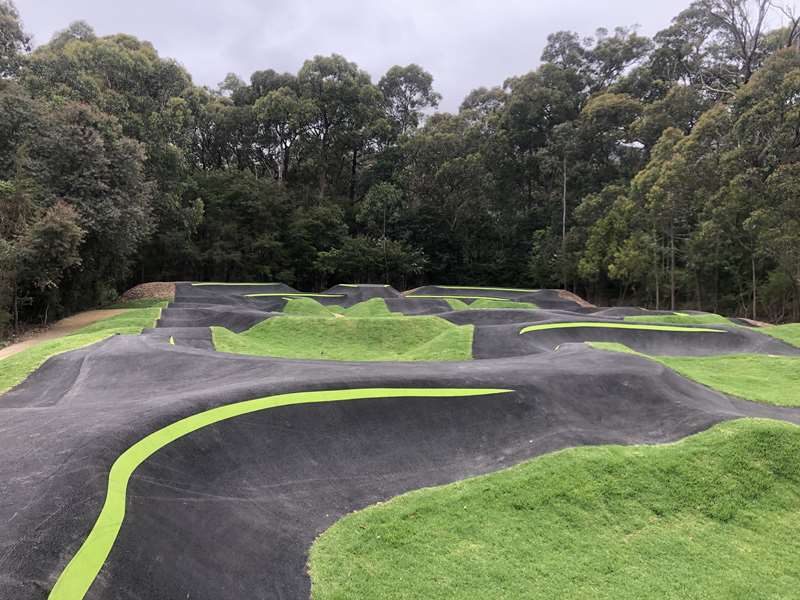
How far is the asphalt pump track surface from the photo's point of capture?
3738 mm

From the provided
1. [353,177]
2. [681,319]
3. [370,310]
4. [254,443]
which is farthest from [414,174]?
[254,443]

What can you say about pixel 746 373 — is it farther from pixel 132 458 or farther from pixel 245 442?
pixel 132 458

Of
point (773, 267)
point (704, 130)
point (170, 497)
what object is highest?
point (704, 130)

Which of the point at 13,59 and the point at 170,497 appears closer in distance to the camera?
the point at 170,497

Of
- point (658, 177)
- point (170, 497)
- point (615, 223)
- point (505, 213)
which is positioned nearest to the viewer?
point (170, 497)

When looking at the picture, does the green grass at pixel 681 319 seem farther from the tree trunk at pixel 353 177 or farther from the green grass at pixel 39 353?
the tree trunk at pixel 353 177

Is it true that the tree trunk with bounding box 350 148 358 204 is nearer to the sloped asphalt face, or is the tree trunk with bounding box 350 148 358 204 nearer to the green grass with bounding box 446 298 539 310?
the green grass with bounding box 446 298 539 310

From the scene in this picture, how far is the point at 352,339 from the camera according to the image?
16172 mm

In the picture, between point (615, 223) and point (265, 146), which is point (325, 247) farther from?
point (615, 223)

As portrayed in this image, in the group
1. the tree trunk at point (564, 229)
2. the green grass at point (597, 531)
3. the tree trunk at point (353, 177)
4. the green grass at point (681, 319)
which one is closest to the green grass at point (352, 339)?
the green grass at point (597, 531)

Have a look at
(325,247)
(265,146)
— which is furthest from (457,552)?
(265,146)

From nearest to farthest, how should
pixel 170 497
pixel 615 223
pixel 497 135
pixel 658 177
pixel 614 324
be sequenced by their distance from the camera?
1. pixel 170 497
2. pixel 614 324
3. pixel 658 177
4. pixel 615 223
5. pixel 497 135

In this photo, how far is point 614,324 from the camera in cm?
1593

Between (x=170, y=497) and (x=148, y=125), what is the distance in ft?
87.9
